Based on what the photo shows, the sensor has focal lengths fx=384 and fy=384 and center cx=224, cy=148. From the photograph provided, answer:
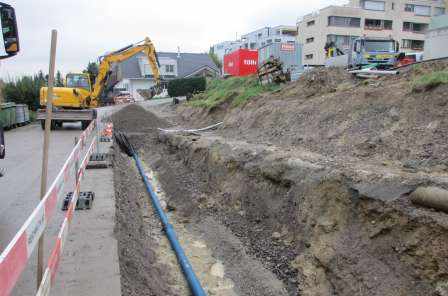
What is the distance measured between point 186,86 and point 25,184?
92.4 feet

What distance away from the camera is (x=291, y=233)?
649 centimetres

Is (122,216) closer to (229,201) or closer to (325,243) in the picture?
(229,201)

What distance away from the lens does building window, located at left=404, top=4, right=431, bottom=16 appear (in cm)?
5975

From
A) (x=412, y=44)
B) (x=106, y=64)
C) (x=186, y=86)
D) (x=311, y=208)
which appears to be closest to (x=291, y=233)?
(x=311, y=208)

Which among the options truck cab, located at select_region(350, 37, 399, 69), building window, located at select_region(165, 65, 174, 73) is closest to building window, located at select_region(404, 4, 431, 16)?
building window, located at select_region(165, 65, 174, 73)

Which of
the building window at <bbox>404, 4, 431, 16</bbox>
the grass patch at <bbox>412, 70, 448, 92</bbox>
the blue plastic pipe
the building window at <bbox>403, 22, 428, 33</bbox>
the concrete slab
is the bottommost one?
the blue plastic pipe

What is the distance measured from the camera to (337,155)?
8.38 m

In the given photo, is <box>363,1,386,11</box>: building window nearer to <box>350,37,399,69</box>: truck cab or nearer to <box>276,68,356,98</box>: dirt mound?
<box>350,37,399,69</box>: truck cab

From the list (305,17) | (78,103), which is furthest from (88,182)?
(305,17)

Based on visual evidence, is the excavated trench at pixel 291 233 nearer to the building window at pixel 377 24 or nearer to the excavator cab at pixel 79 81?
the excavator cab at pixel 79 81

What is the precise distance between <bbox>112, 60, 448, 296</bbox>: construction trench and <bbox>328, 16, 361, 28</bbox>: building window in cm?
4775

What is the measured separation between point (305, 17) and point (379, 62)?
149 ft

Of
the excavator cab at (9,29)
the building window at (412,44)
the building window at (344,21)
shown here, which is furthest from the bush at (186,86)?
the building window at (412,44)

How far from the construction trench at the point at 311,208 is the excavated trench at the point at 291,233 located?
2cm
